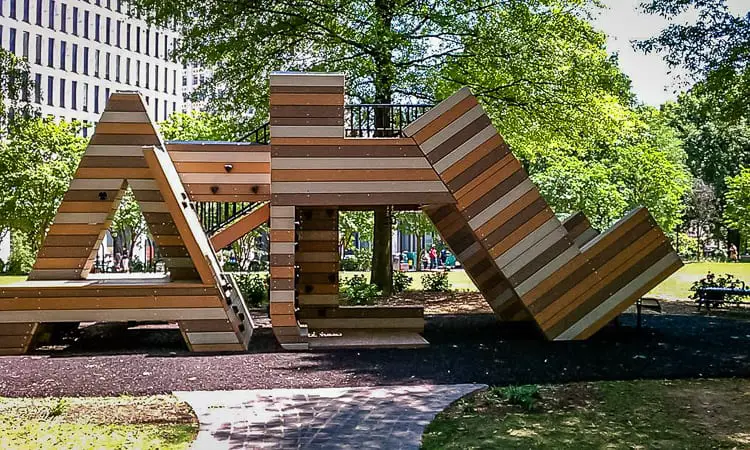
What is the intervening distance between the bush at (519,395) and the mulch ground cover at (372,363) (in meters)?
0.74

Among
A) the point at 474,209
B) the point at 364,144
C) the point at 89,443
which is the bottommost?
the point at 89,443

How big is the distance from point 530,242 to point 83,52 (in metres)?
66.0

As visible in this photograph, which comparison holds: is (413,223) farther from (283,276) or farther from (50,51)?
(50,51)

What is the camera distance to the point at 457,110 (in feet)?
40.3

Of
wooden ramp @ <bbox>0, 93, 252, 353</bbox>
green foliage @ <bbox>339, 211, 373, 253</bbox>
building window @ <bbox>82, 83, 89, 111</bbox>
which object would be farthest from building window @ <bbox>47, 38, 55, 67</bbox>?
wooden ramp @ <bbox>0, 93, 252, 353</bbox>

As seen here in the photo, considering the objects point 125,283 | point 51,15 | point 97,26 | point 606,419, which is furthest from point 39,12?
point 606,419

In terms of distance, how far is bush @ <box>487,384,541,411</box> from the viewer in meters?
7.94

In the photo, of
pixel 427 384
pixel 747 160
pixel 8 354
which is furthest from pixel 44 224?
pixel 747 160

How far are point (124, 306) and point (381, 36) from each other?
10.3 meters

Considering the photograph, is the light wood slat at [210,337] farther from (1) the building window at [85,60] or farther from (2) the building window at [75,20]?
(1) the building window at [85,60]

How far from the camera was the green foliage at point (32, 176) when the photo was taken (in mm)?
33438

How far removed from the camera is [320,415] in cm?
770

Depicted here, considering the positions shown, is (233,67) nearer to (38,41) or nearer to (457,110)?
(457,110)

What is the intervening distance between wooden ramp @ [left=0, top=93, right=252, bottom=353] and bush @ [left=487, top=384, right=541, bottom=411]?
4476 mm
